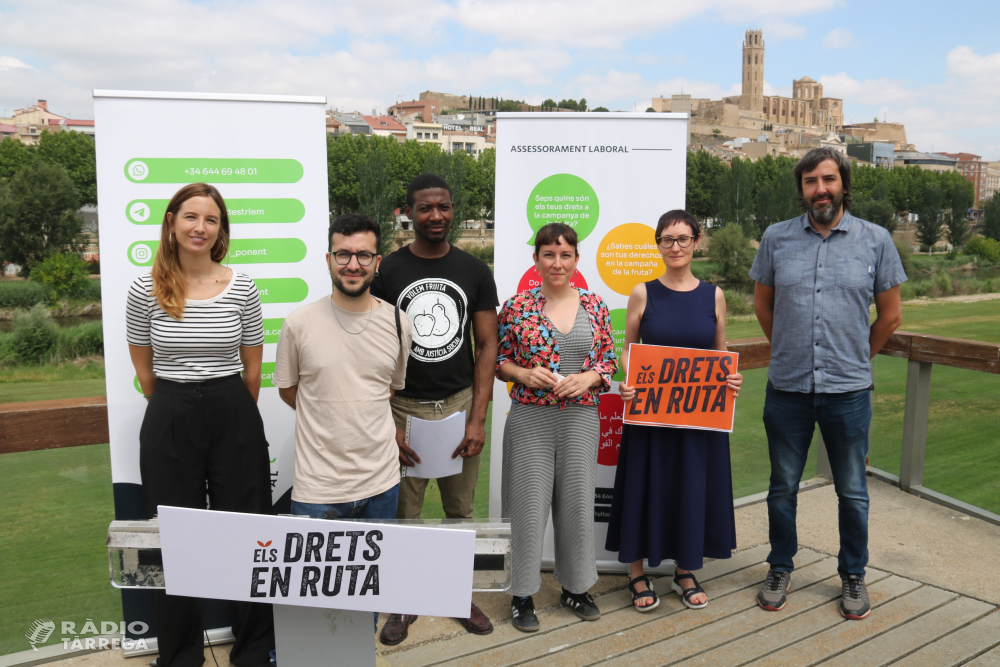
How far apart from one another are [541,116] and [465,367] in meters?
1.33

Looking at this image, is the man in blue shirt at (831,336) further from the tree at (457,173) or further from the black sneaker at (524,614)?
the tree at (457,173)

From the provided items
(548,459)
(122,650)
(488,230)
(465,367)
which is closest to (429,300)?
(465,367)

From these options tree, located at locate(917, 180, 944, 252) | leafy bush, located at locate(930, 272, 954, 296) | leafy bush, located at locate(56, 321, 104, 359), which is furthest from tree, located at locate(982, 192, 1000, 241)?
leafy bush, located at locate(56, 321, 104, 359)

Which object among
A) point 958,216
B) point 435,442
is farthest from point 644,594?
point 958,216

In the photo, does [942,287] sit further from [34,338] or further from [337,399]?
[337,399]

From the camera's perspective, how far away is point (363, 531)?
59.6 inches

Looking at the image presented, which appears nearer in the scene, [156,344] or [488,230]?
[156,344]

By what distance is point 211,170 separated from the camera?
2.79m

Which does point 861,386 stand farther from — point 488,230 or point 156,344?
point 488,230

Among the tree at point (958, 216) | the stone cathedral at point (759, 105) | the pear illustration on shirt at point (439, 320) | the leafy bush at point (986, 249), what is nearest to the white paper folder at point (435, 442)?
the pear illustration on shirt at point (439, 320)

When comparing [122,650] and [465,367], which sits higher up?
[465,367]

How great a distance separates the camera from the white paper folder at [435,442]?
8.98 feet

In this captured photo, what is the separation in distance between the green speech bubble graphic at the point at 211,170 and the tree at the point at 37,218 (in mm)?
45646

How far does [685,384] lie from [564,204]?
1.07 m
